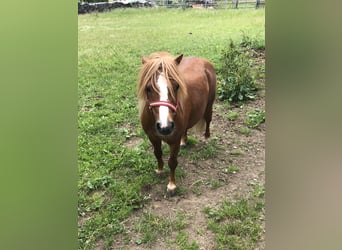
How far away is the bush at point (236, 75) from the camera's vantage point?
909 mm

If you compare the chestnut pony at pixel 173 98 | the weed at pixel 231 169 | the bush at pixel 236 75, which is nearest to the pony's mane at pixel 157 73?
the chestnut pony at pixel 173 98

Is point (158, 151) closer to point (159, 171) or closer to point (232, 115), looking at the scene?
point (159, 171)

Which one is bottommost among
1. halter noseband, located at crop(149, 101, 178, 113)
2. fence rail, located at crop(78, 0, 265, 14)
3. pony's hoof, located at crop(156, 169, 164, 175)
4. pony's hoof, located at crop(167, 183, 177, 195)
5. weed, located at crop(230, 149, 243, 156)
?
pony's hoof, located at crop(167, 183, 177, 195)

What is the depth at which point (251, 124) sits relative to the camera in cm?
90

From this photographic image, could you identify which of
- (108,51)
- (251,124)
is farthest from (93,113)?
(251,124)

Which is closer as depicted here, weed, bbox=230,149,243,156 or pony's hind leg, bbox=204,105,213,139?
weed, bbox=230,149,243,156

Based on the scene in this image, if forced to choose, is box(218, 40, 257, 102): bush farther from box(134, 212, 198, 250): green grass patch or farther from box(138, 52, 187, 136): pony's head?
box(134, 212, 198, 250): green grass patch

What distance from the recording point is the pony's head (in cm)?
85

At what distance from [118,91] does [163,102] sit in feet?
0.69

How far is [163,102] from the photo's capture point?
33.9 inches

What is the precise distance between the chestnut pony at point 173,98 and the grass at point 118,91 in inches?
2.1

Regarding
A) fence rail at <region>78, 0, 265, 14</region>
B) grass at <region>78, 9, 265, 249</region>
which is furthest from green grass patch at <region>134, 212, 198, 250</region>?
fence rail at <region>78, 0, 265, 14</region>
